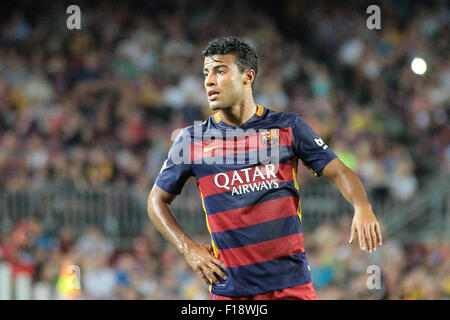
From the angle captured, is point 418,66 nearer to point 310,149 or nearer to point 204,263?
point 310,149

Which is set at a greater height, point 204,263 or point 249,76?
point 249,76

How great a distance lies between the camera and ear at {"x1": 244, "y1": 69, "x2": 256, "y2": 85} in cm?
426

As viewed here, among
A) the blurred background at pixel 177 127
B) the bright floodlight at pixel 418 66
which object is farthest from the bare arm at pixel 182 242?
the bright floodlight at pixel 418 66

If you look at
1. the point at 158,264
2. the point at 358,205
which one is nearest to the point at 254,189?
the point at 358,205

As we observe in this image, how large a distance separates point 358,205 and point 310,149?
46 centimetres

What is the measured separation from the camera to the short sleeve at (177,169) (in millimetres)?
4199

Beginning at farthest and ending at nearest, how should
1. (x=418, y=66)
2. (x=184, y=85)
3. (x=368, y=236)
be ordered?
(x=184, y=85) → (x=418, y=66) → (x=368, y=236)

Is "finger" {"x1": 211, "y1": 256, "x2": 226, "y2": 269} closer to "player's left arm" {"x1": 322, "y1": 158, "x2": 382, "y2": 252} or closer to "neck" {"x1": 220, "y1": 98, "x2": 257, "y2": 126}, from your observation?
"player's left arm" {"x1": 322, "y1": 158, "x2": 382, "y2": 252}

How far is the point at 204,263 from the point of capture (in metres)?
3.92

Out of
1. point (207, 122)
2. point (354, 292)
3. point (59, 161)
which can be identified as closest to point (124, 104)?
point (59, 161)

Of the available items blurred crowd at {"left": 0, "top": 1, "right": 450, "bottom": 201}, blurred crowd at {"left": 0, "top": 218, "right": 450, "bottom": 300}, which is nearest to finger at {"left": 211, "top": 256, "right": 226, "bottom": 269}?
blurred crowd at {"left": 0, "top": 218, "right": 450, "bottom": 300}

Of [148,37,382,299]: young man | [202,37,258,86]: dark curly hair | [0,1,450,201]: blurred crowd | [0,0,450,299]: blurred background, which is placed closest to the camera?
[148,37,382,299]: young man

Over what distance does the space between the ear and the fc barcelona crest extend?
0.39 meters

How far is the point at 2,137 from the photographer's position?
1080 centimetres
